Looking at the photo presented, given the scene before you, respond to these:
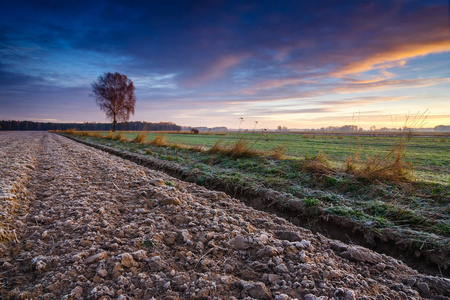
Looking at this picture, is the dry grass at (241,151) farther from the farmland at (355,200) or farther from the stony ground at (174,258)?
the stony ground at (174,258)

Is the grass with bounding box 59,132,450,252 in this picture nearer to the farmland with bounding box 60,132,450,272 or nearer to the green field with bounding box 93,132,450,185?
the farmland with bounding box 60,132,450,272

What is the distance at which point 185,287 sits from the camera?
1830mm

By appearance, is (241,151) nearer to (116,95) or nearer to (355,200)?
(355,200)

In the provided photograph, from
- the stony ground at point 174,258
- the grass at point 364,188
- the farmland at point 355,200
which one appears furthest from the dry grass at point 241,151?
the stony ground at point 174,258

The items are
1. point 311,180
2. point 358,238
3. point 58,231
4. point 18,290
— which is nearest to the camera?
point 18,290

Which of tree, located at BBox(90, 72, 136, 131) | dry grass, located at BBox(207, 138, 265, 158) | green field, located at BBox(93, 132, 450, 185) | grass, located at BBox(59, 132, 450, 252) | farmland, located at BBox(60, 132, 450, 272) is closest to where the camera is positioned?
farmland, located at BBox(60, 132, 450, 272)

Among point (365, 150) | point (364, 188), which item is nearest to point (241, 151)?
point (364, 188)

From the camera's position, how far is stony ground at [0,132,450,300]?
1.82 meters

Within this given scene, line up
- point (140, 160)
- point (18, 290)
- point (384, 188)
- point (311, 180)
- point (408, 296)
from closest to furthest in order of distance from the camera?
1. point (18, 290)
2. point (408, 296)
3. point (384, 188)
4. point (311, 180)
5. point (140, 160)

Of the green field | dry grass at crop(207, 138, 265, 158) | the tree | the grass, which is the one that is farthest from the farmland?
the tree

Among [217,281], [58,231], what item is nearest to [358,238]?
[217,281]

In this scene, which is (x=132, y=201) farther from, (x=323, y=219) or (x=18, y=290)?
(x=323, y=219)

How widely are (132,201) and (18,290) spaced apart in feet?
6.51

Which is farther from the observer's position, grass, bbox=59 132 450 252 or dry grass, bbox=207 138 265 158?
dry grass, bbox=207 138 265 158
